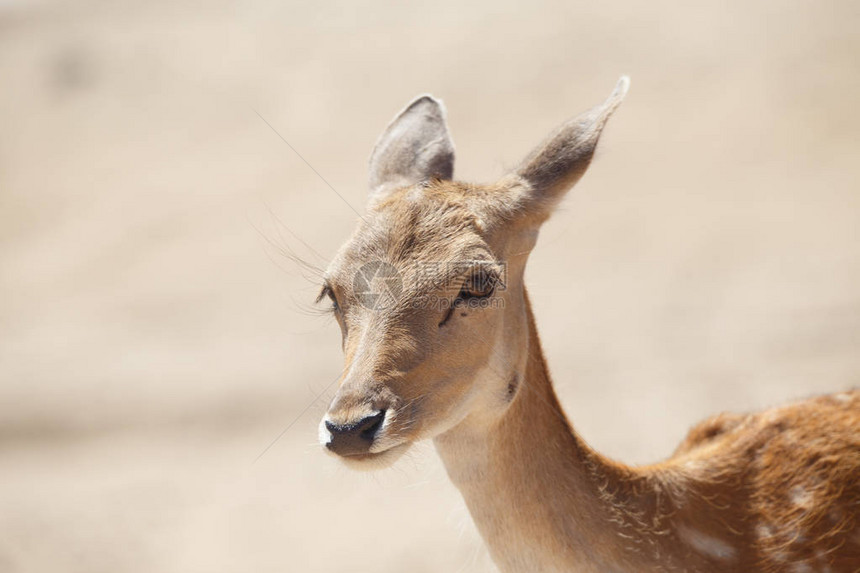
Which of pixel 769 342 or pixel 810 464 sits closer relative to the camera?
pixel 810 464

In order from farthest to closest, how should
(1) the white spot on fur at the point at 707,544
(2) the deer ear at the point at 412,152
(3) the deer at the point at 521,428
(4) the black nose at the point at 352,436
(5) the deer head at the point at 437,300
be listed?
(2) the deer ear at the point at 412,152, (1) the white spot on fur at the point at 707,544, (3) the deer at the point at 521,428, (5) the deer head at the point at 437,300, (4) the black nose at the point at 352,436

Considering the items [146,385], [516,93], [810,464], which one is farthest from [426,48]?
[810,464]

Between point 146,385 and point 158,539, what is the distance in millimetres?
3817

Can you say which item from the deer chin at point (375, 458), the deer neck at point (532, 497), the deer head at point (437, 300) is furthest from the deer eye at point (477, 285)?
the deer chin at point (375, 458)

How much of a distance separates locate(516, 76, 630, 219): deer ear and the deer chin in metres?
1.23

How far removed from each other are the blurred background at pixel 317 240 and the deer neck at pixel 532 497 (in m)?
0.43

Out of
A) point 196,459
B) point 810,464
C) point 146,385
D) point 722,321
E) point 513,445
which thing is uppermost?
point 146,385

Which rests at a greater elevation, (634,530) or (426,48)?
(426,48)

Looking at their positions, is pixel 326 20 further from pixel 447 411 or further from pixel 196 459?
pixel 447 411

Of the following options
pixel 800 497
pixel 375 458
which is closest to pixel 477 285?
pixel 375 458

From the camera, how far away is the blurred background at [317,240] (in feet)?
33.3

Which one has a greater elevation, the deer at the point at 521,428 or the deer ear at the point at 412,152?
the deer ear at the point at 412,152

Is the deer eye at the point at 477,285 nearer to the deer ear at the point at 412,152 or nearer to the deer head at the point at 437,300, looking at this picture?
the deer head at the point at 437,300

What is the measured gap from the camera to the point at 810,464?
4.24 m
